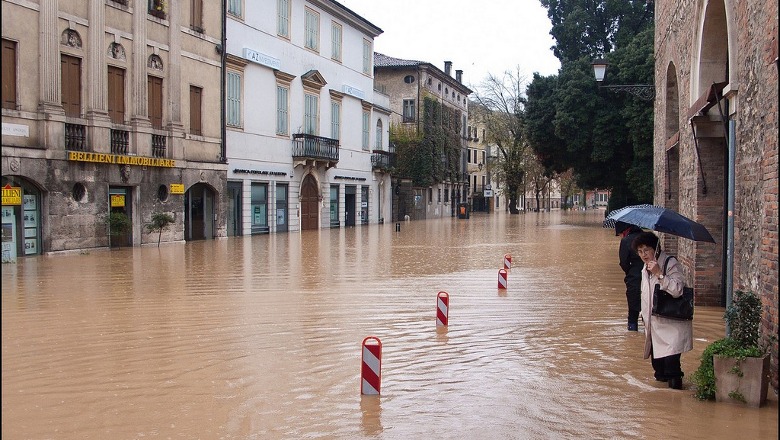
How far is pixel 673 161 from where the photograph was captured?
16297mm

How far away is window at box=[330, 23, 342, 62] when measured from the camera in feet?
137

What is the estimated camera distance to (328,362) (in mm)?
8102

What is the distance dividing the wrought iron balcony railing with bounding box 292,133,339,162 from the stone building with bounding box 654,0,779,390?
22235 millimetres

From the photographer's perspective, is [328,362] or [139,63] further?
[139,63]

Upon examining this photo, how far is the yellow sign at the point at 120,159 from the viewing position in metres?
21.8

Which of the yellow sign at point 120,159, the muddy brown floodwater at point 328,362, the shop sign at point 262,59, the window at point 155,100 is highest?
the shop sign at point 262,59

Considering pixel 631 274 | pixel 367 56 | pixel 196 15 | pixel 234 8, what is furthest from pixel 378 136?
pixel 631 274

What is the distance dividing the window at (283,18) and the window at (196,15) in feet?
22.9

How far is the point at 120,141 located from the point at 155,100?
2.66 m

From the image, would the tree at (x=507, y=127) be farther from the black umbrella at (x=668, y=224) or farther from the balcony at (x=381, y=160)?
the black umbrella at (x=668, y=224)

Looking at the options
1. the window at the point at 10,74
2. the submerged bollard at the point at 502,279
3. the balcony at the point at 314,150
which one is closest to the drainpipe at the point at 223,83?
the balcony at the point at 314,150

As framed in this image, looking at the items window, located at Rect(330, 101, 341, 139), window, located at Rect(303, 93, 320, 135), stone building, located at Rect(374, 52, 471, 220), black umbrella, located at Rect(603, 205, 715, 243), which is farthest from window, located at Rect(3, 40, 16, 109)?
stone building, located at Rect(374, 52, 471, 220)

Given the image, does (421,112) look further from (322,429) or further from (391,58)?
(322,429)

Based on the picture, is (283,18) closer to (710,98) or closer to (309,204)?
(309,204)
